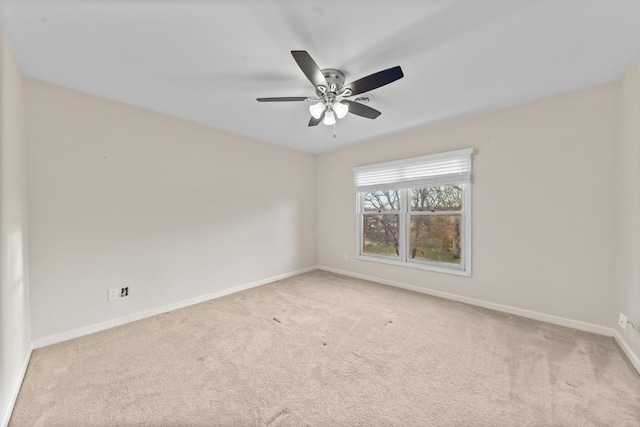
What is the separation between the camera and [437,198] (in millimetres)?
3619

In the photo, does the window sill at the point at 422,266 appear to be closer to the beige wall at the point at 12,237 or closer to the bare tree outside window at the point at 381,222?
the bare tree outside window at the point at 381,222

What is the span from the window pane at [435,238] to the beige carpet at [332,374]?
87 centimetres

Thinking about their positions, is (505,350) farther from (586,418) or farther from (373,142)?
(373,142)

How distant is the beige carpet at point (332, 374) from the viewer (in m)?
1.50

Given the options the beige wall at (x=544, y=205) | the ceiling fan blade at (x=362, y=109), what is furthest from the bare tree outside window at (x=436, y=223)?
the ceiling fan blade at (x=362, y=109)

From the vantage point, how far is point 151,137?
292 centimetres

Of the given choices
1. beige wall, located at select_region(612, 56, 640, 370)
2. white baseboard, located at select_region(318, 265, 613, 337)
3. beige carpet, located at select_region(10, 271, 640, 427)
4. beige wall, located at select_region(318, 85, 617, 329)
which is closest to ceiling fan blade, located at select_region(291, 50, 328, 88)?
beige carpet, located at select_region(10, 271, 640, 427)

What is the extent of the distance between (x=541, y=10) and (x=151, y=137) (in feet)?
11.9

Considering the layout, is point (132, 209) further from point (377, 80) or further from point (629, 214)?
point (629, 214)

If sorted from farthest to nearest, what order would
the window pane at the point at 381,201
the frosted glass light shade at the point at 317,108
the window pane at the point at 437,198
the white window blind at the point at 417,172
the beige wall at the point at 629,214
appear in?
1. the window pane at the point at 381,201
2. the window pane at the point at 437,198
3. the white window blind at the point at 417,172
4. the frosted glass light shade at the point at 317,108
5. the beige wall at the point at 629,214

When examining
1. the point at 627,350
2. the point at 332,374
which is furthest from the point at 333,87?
the point at 627,350

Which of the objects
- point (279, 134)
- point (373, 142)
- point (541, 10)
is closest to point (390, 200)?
point (373, 142)

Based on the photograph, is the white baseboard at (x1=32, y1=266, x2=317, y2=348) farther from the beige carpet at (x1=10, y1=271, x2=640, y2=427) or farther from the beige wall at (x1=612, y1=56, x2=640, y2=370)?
the beige wall at (x1=612, y1=56, x2=640, y2=370)

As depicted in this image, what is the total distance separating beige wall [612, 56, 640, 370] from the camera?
201 centimetres
